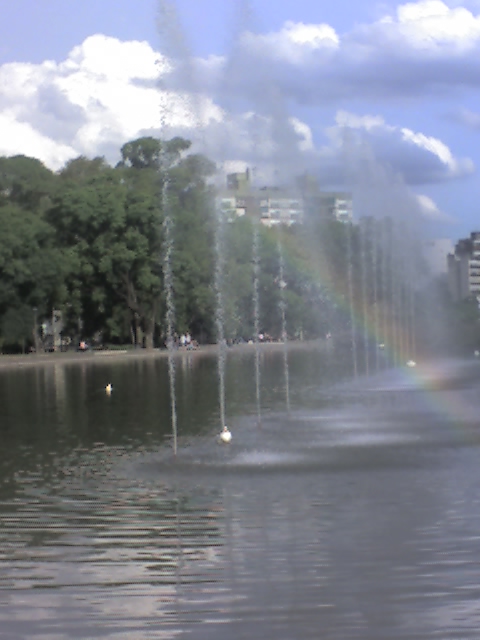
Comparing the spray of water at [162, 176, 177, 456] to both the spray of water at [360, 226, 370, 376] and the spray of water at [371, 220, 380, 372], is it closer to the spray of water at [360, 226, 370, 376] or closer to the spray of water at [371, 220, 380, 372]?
the spray of water at [360, 226, 370, 376]

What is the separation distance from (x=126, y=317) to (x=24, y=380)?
3342cm

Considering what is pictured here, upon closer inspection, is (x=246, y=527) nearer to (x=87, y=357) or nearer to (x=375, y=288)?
(x=375, y=288)

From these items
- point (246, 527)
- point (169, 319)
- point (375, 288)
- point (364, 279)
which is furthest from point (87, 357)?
point (246, 527)

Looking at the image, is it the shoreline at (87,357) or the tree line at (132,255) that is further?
the tree line at (132,255)

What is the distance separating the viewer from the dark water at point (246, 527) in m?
8.72

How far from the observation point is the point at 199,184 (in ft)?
268

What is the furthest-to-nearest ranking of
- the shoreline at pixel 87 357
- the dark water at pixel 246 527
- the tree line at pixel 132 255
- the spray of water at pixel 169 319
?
the tree line at pixel 132 255
the shoreline at pixel 87 357
the spray of water at pixel 169 319
the dark water at pixel 246 527

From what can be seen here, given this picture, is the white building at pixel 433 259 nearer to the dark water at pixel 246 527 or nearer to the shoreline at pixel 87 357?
the shoreline at pixel 87 357

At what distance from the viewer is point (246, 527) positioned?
1219cm

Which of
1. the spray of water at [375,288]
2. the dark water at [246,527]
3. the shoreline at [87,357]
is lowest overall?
the dark water at [246,527]

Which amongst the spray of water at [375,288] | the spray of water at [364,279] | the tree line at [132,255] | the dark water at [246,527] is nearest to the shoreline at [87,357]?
the tree line at [132,255]

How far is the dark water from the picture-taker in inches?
343

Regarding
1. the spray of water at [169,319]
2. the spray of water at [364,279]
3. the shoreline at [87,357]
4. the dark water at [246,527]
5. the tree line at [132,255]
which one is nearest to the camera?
the dark water at [246,527]

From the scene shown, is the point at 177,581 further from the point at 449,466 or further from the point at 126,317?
the point at 126,317
